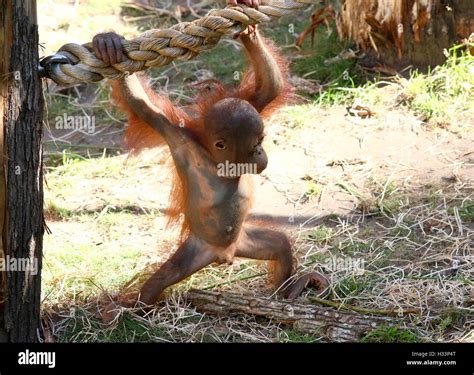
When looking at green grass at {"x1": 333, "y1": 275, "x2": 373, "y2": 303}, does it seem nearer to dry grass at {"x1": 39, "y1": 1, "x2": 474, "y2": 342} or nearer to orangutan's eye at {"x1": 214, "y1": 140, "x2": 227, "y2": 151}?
dry grass at {"x1": 39, "y1": 1, "x2": 474, "y2": 342}

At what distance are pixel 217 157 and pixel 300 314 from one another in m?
0.74

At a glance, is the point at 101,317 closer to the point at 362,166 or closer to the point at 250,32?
the point at 250,32

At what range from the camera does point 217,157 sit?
3895 mm

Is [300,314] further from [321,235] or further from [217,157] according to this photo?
[321,235]

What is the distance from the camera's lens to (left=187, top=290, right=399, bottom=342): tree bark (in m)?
3.66

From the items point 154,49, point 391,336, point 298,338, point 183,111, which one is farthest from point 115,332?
point 154,49

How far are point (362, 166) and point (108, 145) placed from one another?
171 centimetres

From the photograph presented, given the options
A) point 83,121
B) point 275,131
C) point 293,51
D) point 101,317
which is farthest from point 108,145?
point 101,317

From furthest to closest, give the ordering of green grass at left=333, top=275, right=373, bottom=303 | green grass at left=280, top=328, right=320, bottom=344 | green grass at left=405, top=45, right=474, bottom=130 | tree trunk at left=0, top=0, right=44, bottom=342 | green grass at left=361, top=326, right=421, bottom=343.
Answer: green grass at left=405, top=45, right=474, bottom=130
green grass at left=333, top=275, right=373, bottom=303
green grass at left=280, top=328, right=320, bottom=344
green grass at left=361, top=326, right=421, bottom=343
tree trunk at left=0, top=0, right=44, bottom=342

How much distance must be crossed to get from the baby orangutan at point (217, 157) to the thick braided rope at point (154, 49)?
1.21 ft

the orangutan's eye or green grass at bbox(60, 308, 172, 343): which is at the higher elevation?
the orangutan's eye

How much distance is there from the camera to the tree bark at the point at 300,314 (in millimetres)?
3662

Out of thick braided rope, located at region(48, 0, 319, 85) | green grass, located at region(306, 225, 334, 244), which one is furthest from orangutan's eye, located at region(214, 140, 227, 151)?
green grass, located at region(306, 225, 334, 244)

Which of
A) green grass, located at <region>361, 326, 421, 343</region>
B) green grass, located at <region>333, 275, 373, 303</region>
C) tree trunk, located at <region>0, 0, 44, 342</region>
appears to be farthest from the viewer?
green grass, located at <region>333, 275, 373, 303</region>
